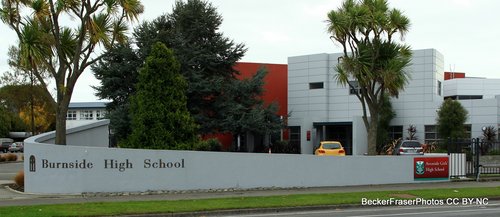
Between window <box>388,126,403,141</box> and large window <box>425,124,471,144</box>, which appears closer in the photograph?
large window <box>425,124,471,144</box>

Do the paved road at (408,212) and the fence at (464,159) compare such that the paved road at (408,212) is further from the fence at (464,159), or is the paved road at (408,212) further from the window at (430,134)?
the window at (430,134)

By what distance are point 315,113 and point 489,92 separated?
17421 millimetres

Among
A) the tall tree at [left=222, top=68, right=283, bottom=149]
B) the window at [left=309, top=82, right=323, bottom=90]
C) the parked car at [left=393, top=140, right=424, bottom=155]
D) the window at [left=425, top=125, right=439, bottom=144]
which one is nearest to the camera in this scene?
the parked car at [left=393, top=140, right=424, bottom=155]

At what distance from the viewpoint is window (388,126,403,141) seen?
45.6 m

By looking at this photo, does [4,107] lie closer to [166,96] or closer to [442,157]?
[166,96]

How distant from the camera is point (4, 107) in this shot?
72.8 m

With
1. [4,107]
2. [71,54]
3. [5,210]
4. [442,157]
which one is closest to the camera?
[5,210]

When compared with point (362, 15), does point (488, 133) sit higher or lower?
lower

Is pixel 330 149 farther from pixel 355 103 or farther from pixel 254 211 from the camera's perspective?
pixel 254 211

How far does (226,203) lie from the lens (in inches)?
601

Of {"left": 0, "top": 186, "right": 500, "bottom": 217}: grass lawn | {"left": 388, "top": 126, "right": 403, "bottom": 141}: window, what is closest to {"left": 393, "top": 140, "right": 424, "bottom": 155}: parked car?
{"left": 388, "top": 126, "right": 403, "bottom": 141}: window

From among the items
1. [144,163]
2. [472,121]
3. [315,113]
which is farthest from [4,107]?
Answer: [144,163]

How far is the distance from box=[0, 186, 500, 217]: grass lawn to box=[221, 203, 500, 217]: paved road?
26.2 inches

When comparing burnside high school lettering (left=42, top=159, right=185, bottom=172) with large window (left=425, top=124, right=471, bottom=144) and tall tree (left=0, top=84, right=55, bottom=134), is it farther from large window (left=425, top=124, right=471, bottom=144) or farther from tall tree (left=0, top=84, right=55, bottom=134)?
tall tree (left=0, top=84, right=55, bottom=134)
